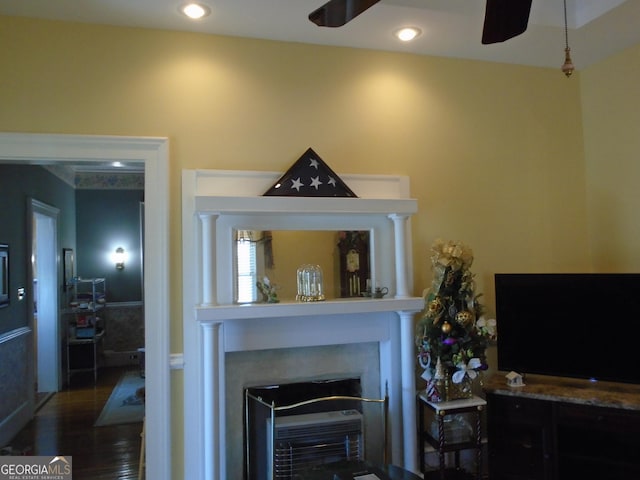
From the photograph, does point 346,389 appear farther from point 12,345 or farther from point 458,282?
point 12,345

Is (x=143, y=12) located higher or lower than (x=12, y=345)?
higher

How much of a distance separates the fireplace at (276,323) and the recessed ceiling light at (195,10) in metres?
0.83

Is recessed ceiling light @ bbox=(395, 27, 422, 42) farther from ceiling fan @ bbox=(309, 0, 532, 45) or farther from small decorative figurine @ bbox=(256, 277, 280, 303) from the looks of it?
small decorative figurine @ bbox=(256, 277, 280, 303)

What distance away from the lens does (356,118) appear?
2840mm

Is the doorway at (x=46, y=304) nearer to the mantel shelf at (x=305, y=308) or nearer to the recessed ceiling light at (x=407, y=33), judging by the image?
the mantel shelf at (x=305, y=308)

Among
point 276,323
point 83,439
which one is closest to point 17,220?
point 83,439

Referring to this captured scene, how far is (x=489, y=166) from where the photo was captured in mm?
3078

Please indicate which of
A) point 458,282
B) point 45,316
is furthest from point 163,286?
point 45,316

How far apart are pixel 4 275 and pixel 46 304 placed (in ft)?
5.52

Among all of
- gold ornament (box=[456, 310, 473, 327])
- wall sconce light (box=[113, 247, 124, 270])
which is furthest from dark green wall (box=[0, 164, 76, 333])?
gold ornament (box=[456, 310, 473, 327])

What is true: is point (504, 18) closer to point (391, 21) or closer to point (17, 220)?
Result: point (391, 21)

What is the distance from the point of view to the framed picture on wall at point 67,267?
5984mm

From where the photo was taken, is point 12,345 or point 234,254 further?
point 12,345

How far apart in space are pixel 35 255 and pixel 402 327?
16.0 feet
